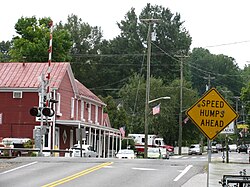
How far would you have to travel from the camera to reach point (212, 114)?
56.0 ft

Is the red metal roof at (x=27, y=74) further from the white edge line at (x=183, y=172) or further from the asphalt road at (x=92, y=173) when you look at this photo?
the white edge line at (x=183, y=172)

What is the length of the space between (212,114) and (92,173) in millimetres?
8713

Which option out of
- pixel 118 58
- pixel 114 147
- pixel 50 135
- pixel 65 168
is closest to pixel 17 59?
pixel 114 147

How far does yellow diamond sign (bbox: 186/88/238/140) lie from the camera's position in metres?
16.9

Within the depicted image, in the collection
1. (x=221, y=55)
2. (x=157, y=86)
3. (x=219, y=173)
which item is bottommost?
(x=219, y=173)

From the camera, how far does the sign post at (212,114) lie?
16891 millimetres

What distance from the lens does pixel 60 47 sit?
73.0 metres

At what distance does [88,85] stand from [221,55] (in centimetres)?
4052

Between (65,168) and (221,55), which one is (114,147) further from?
(221,55)

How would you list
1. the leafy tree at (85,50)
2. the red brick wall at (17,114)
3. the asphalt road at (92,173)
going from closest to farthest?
the asphalt road at (92,173)
the red brick wall at (17,114)
the leafy tree at (85,50)

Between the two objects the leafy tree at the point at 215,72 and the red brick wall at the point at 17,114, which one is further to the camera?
the leafy tree at the point at 215,72

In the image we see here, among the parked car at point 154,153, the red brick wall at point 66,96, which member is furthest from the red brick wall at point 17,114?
the parked car at point 154,153

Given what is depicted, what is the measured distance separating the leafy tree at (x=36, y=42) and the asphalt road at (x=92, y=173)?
4120 centimetres

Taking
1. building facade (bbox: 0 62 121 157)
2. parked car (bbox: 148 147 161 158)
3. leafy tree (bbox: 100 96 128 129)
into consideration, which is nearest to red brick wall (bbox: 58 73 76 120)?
building facade (bbox: 0 62 121 157)
